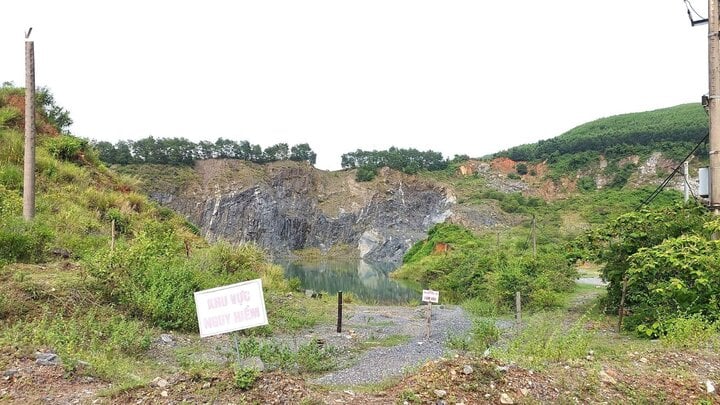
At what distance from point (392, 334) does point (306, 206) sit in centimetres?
10394

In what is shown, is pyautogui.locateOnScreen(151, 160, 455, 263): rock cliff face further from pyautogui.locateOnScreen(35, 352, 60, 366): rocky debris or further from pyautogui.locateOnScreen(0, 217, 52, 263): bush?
pyautogui.locateOnScreen(35, 352, 60, 366): rocky debris

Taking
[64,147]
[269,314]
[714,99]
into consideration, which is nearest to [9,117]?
[64,147]

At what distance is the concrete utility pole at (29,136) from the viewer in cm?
1316

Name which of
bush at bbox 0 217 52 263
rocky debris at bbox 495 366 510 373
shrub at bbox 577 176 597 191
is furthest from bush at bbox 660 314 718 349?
shrub at bbox 577 176 597 191

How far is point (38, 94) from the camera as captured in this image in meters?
22.1

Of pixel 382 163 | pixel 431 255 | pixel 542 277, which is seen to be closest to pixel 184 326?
pixel 542 277

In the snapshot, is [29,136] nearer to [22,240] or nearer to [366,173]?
[22,240]

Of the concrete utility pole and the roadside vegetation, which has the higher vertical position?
the concrete utility pole

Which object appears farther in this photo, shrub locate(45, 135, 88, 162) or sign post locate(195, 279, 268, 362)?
shrub locate(45, 135, 88, 162)

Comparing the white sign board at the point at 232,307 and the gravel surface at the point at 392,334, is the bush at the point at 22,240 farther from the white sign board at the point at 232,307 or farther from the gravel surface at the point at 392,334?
the gravel surface at the point at 392,334

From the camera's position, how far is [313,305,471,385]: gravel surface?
24.3 ft

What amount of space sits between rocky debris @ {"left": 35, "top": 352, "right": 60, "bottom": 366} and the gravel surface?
329cm

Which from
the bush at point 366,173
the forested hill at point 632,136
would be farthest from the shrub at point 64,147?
the bush at point 366,173

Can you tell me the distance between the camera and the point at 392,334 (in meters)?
13.0
